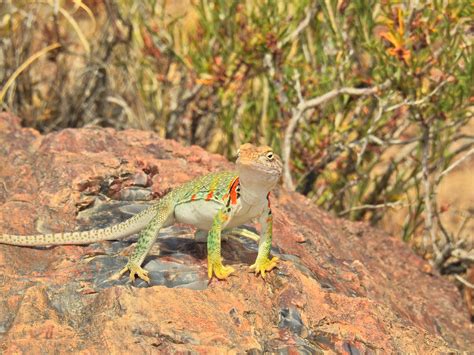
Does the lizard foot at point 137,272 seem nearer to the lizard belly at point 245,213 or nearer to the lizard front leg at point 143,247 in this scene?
the lizard front leg at point 143,247

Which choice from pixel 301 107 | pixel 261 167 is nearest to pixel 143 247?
pixel 261 167

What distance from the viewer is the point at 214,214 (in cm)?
370

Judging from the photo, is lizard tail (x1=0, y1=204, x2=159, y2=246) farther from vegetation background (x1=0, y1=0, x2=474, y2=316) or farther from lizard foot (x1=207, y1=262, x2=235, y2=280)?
vegetation background (x1=0, y1=0, x2=474, y2=316)

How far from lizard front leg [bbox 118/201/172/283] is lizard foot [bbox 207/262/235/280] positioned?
1.00ft

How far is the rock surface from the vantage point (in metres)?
3.29

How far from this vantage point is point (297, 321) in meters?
3.56

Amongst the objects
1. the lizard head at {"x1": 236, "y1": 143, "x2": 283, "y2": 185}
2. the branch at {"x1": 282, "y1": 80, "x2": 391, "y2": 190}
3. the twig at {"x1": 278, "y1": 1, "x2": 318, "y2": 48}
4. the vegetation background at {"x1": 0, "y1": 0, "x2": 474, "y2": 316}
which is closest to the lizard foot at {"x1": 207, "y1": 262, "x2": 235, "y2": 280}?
the lizard head at {"x1": 236, "y1": 143, "x2": 283, "y2": 185}

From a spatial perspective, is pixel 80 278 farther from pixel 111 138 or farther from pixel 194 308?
pixel 111 138

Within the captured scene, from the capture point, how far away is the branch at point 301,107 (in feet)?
18.7

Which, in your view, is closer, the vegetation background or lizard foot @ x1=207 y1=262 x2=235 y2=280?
lizard foot @ x1=207 y1=262 x2=235 y2=280

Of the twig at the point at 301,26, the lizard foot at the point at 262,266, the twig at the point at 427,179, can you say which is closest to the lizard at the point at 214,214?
the lizard foot at the point at 262,266

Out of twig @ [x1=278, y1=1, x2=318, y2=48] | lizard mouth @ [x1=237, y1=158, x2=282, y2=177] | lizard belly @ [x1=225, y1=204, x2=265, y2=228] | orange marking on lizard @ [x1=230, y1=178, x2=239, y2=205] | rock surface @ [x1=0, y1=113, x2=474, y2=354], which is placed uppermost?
twig @ [x1=278, y1=1, x2=318, y2=48]

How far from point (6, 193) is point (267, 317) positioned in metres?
1.97

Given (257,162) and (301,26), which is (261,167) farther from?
(301,26)
